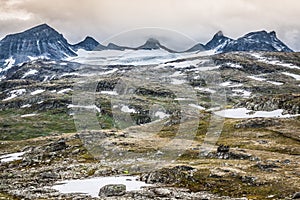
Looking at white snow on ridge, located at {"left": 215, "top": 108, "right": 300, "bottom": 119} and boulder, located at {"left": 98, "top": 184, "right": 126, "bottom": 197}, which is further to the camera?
white snow on ridge, located at {"left": 215, "top": 108, "right": 300, "bottom": 119}

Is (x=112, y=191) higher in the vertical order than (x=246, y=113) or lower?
lower

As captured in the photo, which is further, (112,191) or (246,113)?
(246,113)

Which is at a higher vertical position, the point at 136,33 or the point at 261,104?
the point at 136,33

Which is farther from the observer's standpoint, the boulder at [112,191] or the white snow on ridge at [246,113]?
the white snow on ridge at [246,113]

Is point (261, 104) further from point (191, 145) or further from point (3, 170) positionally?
point (3, 170)

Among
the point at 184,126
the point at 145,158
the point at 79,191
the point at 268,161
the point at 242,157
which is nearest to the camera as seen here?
the point at 79,191

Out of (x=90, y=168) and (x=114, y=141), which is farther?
(x=114, y=141)

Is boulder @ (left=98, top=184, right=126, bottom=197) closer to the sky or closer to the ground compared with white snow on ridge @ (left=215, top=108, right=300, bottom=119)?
closer to the ground

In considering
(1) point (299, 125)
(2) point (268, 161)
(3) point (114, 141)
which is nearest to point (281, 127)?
(1) point (299, 125)
